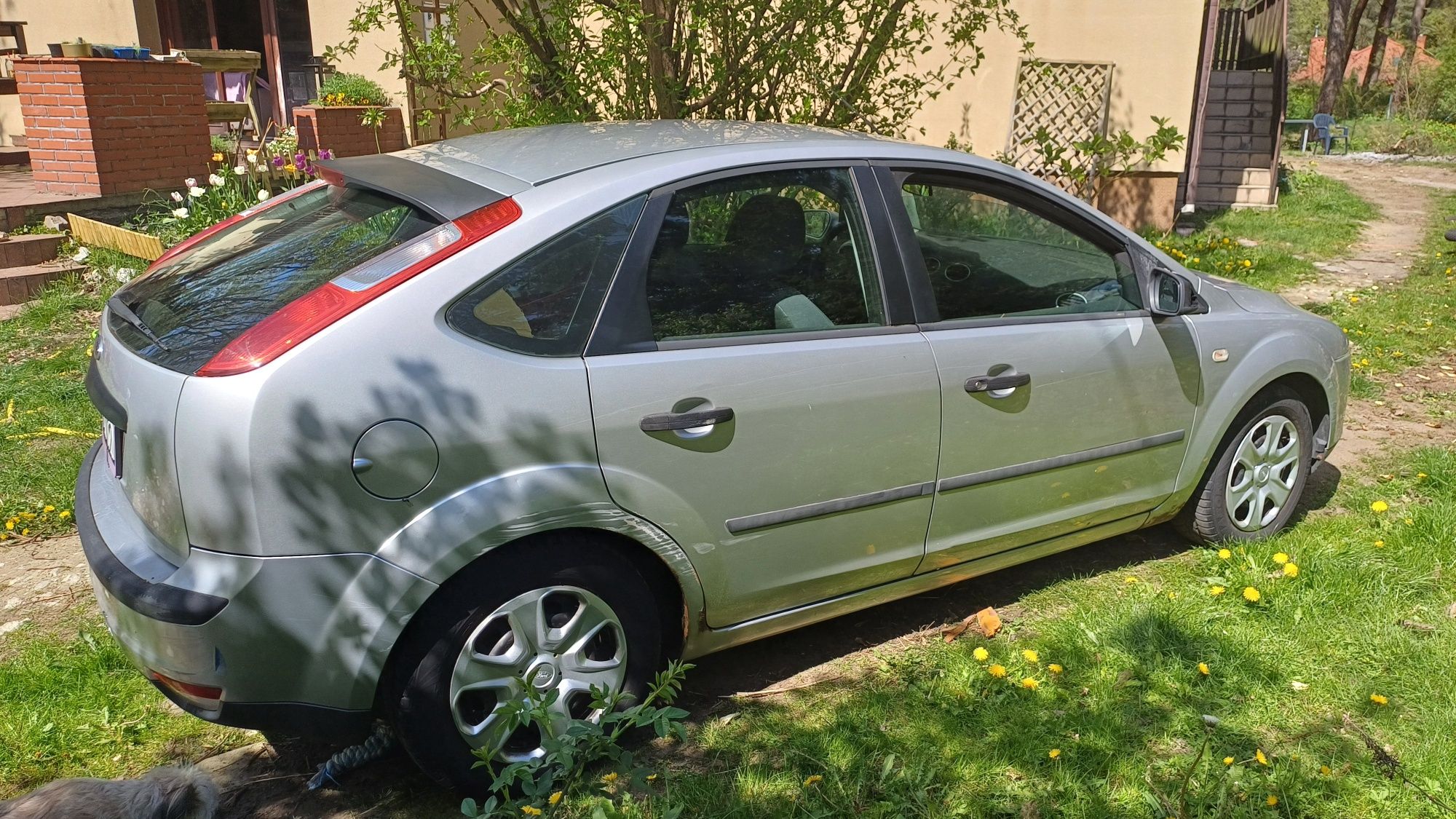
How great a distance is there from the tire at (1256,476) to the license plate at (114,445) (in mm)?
3532

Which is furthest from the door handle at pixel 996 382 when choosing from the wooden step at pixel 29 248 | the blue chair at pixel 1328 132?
the blue chair at pixel 1328 132

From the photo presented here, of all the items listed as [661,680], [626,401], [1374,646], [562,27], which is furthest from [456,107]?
[1374,646]

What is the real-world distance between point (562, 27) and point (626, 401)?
374 cm

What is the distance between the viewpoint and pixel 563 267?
9.09 feet

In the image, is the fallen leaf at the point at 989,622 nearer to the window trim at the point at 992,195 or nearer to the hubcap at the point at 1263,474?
the window trim at the point at 992,195

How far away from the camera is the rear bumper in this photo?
95.3 inches

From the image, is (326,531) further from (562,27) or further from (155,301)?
(562,27)

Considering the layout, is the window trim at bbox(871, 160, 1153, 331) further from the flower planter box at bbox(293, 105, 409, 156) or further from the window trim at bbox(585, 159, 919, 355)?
the flower planter box at bbox(293, 105, 409, 156)

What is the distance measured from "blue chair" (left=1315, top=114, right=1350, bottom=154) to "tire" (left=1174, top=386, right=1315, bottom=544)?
793 inches

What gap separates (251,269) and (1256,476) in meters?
3.58

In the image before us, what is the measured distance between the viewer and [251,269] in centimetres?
293

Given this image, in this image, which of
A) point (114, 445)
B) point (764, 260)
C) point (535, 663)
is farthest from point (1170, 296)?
point (114, 445)

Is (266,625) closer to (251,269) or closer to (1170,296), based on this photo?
(251,269)

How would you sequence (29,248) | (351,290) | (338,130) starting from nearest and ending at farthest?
(351,290) → (29,248) → (338,130)
